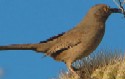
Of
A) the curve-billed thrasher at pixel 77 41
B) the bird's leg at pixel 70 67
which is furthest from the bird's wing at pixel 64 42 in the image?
the bird's leg at pixel 70 67

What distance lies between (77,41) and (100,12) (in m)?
0.57

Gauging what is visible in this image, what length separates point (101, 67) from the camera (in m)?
5.57

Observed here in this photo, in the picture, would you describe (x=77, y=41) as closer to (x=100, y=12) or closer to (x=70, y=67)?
(x=70, y=67)

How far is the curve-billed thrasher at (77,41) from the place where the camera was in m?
6.26

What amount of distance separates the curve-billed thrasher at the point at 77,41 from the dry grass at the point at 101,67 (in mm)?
302

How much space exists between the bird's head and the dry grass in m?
0.81

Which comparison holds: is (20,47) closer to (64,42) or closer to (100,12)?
(64,42)

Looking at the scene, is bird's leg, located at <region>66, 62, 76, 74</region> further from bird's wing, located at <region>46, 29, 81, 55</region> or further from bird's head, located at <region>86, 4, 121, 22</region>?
bird's head, located at <region>86, 4, 121, 22</region>

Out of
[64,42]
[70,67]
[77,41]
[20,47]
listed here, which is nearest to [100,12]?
[77,41]

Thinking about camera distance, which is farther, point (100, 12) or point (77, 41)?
point (100, 12)

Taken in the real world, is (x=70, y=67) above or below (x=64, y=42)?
below

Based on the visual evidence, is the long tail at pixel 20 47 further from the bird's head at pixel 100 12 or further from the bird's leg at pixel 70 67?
the bird's head at pixel 100 12

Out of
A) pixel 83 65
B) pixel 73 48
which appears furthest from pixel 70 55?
pixel 83 65

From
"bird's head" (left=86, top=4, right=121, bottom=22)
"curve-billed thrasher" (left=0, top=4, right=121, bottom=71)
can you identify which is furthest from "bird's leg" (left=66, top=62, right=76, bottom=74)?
"bird's head" (left=86, top=4, right=121, bottom=22)
